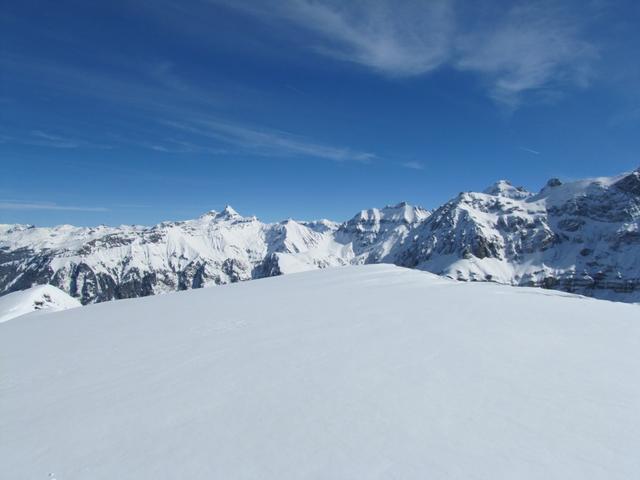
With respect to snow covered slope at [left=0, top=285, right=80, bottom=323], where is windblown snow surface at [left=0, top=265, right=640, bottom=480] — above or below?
above

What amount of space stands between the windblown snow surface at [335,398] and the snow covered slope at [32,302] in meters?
34.2

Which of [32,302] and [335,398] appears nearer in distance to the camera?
[335,398]

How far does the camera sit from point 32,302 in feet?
141

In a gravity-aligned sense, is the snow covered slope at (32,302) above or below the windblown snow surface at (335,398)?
below

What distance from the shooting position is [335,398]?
255 inches

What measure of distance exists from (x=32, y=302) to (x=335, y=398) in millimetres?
49354

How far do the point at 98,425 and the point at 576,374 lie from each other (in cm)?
868

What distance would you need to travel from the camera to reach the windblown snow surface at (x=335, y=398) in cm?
480

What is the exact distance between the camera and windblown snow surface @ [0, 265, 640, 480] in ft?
15.8

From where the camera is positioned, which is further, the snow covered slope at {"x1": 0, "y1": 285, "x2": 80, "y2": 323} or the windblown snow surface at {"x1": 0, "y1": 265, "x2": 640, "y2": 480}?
the snow covered slope at {"x1": 0, "y1": 285, "x2": 80, "y2": 323}

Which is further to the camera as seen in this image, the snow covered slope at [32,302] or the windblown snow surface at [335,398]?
the snow covered slope at [32,302]

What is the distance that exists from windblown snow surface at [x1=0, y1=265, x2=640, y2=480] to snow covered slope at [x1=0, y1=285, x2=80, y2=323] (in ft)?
112

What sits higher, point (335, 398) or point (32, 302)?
point (335, 398)

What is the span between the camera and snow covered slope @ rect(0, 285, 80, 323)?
128ft
